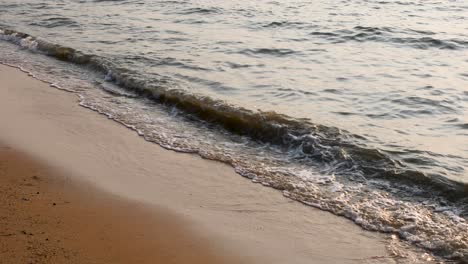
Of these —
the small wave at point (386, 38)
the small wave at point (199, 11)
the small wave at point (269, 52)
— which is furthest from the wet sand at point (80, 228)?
the small wave at point (199, 11)

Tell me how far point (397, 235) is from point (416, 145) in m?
1.99

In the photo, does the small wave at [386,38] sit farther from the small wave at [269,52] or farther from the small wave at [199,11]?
the small wave at [199,11]

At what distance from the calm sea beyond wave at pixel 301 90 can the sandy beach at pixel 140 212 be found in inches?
11.9

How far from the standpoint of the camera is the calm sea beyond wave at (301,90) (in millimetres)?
5762

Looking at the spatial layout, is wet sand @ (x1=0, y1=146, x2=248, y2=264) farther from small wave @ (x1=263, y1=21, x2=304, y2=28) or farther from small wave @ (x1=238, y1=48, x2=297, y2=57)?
small wave @ (x1=263, y1=21, x2=304, y2=28)

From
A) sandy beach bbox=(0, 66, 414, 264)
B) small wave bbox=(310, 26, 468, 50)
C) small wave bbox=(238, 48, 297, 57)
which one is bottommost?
small wave bbox=(310, 26, 468, 50)

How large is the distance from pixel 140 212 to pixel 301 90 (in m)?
3.99

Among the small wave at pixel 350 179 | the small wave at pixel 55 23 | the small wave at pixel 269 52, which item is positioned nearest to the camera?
the small wave at pixel 350 179

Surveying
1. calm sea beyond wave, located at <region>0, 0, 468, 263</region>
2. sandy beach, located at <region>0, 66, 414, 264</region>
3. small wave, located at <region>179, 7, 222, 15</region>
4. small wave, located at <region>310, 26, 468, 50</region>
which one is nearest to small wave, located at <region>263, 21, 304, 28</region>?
calm sea beyond wave, located at <region>0, 0, 468, 263</region>

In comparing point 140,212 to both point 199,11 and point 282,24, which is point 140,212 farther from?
point 199,11

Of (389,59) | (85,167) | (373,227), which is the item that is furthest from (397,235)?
(389,59)

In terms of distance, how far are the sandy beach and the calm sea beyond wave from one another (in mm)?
301

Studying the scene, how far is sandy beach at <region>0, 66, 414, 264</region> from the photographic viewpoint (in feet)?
14.7

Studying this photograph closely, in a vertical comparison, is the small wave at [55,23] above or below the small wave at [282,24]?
above
